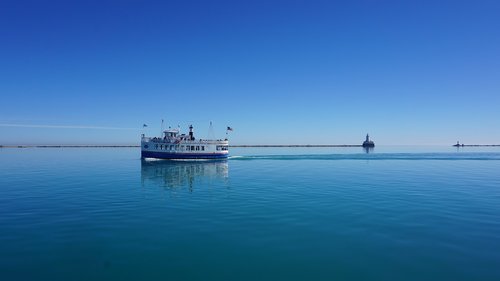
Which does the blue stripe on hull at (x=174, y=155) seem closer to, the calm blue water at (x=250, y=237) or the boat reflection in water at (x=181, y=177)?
the boat reflection in water at (x=181, y=177)

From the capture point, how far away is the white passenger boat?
278 ft

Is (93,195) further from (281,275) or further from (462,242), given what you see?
(462,242)

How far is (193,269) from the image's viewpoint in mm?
11805

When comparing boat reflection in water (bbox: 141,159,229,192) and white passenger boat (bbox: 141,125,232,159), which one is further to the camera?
white passenger boat (bbox: 141,125,232,159)

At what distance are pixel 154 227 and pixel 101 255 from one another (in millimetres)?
4868

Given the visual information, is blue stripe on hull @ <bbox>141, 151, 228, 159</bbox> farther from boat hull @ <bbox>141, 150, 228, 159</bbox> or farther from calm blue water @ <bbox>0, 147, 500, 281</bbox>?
calm blue water @ <bbox>0, 147, 500, 281</bbox>

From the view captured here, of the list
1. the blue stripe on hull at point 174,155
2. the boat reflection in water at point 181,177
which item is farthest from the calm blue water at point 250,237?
the blue stripe on hull at point 174,155

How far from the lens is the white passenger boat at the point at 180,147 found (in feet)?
278

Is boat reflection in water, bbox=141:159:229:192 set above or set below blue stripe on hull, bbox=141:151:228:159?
below

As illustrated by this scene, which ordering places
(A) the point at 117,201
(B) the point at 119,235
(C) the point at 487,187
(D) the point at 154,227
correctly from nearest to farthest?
1. (B) the point at 119,235
2. (D) the point at 154,227
3. (A) the point at 117,201
4. (C) the point at 487,187

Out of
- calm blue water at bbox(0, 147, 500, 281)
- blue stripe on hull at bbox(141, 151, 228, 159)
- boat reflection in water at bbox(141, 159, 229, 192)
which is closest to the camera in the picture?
calm blue water at bbox(0, 147, 500, 281)

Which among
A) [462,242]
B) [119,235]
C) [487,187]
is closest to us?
[462,242]

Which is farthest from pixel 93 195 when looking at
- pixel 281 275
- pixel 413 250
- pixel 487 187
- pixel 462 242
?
pixel 487 187

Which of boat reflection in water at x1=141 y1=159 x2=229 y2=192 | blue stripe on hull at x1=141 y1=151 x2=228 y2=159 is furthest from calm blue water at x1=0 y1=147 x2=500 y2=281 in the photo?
blue stripe on hull at x1=141 y1=151 x2=228 y2=159
